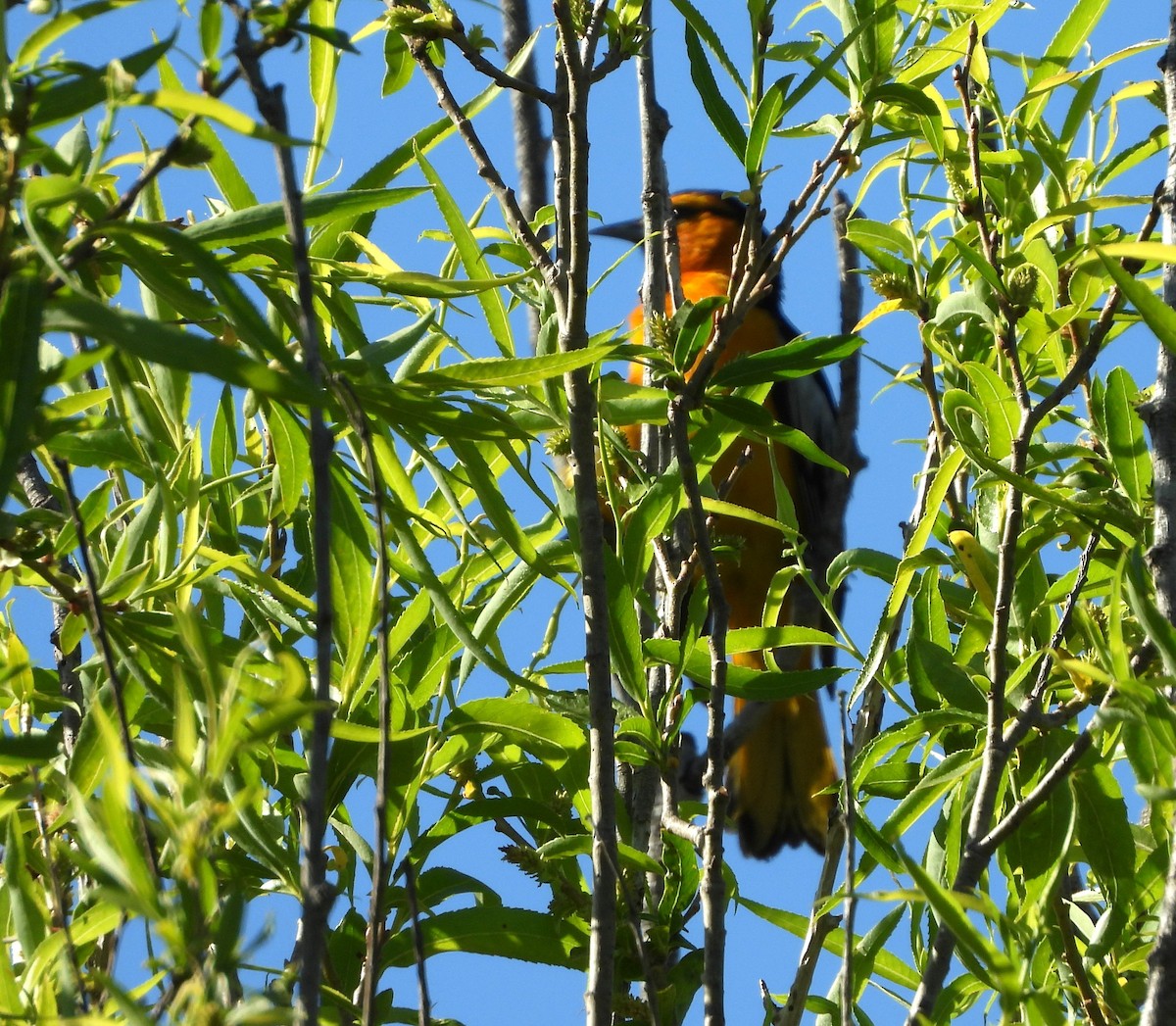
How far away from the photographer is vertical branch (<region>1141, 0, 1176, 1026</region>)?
92 centimetres

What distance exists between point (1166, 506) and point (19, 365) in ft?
2.84

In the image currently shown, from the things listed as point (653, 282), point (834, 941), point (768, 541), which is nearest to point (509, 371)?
point (834, 941)

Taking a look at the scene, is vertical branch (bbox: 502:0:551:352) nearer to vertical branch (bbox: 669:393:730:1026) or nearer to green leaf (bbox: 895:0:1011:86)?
green leaf (bbox: 895:0:1011:86)

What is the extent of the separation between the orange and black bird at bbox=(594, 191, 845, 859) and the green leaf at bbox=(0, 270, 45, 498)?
201cm

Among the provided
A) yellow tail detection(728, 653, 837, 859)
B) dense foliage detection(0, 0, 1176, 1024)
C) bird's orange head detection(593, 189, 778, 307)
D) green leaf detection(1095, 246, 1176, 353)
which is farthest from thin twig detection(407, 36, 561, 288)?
bird's orange head detection(593, 189, 778, 307)

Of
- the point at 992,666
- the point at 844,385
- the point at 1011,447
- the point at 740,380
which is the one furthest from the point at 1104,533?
the point at 844,385

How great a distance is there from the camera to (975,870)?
4.04 ft

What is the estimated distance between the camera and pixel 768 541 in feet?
15.5

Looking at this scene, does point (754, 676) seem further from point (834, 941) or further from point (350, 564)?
point (350, 564)

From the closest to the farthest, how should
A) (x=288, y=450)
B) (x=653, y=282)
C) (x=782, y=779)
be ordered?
(x=288, y=450) → (x=653, y=282) → (x=782, y=779)

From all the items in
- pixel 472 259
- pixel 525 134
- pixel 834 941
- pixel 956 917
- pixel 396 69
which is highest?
pixel 525 134

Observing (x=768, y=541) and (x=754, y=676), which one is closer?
(x=754, y=676)

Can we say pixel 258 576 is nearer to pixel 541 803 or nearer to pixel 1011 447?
pixel 541 803

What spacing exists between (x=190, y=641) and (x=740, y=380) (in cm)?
89
